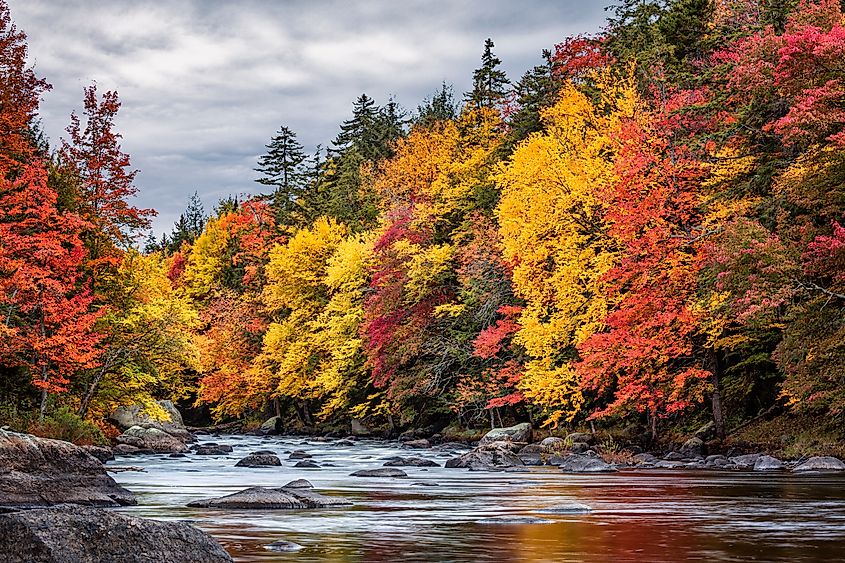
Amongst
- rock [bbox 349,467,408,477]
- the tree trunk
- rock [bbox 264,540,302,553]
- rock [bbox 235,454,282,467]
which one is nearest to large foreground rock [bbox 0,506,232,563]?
rock [bbox 264,540,302,553]

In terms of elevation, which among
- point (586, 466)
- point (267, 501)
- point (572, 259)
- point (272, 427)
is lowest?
point (586, 466)

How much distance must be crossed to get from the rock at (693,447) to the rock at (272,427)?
106 ft

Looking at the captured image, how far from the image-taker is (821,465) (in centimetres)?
2091

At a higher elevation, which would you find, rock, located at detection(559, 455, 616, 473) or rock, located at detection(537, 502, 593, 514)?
rock, located at detection(537, 502, 593, 514)

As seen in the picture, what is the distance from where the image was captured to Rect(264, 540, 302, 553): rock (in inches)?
365

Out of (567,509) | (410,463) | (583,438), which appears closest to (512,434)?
(583,438)

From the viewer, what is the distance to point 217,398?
201 feet

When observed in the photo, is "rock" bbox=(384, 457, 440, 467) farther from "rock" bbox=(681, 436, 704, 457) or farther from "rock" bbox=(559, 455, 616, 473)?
"rock" bbox=(681, 436, 704, 457)

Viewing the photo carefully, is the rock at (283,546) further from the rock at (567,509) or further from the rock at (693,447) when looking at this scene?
the rock at (693,447)

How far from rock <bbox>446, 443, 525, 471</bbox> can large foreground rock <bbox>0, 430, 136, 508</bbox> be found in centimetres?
1274

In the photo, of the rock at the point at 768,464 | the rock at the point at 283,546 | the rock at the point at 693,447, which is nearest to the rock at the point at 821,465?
the rock at the point at 768,464

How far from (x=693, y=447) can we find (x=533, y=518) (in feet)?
54.6

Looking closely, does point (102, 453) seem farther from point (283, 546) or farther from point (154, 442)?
point (283, 546)

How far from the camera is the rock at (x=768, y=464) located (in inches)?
870
